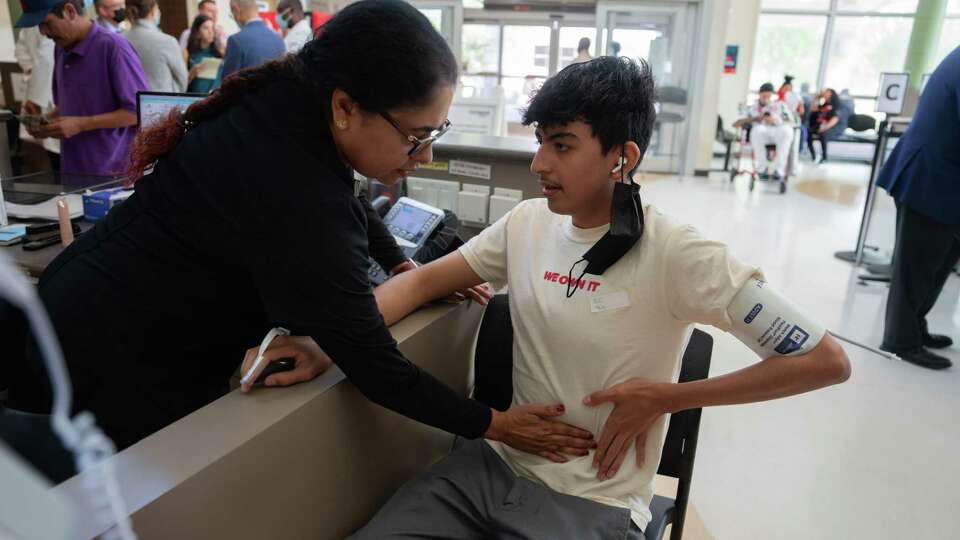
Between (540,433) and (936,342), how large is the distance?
2.91 metres

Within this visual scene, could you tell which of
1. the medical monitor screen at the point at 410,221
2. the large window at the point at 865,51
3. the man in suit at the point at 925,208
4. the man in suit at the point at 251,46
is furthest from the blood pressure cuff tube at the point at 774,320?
the large window at the point at 865,51

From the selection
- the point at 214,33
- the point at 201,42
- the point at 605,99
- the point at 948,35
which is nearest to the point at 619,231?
the point at 605,99

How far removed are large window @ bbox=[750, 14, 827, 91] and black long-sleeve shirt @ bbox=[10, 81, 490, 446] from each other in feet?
36.2

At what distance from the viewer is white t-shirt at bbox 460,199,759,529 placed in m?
1.01

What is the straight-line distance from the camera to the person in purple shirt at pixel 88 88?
2.32 m

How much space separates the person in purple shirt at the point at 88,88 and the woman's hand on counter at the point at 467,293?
58.4 inches

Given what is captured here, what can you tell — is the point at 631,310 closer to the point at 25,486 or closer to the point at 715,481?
the point at 25,486

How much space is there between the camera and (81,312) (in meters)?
0.87

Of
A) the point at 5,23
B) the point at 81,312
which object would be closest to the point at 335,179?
the point at 81,312

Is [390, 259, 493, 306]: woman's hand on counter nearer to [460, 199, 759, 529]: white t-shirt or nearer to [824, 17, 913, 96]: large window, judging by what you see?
[460, 199, 759, 529]: white t-shirt

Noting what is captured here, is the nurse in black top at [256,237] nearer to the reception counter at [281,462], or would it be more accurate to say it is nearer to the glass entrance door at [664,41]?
the reception counter at [281,462]

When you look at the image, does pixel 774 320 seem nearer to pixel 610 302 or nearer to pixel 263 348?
pixel 610 302

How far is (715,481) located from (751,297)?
125 centimetres

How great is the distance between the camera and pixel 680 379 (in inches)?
46.5
